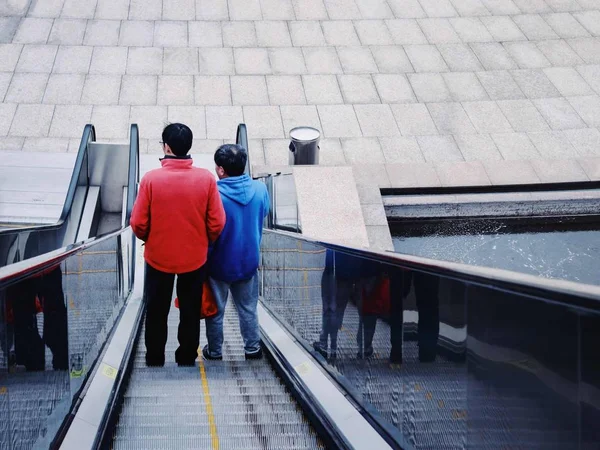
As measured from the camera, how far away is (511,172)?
11242 mm

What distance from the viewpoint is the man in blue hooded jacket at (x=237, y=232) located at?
15.4 ft

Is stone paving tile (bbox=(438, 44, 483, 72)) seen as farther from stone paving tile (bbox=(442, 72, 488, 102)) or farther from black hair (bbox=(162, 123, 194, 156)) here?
black hair (bbox=(162, 123, 194, 156))

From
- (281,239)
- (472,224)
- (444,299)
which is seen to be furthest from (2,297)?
(472,224)

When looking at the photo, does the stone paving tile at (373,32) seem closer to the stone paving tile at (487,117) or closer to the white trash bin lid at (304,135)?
the stone paving tile at (487,117)

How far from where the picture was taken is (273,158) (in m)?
11.6

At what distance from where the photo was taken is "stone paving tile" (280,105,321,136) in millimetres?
12344

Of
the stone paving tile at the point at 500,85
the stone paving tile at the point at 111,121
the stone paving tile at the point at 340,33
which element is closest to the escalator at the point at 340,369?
the stone paving tile at the point at 111,121

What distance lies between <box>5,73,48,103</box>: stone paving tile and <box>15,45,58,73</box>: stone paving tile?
0.56ft

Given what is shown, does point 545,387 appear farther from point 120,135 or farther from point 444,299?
point 120,135

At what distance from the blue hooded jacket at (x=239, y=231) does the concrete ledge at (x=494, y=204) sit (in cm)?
593

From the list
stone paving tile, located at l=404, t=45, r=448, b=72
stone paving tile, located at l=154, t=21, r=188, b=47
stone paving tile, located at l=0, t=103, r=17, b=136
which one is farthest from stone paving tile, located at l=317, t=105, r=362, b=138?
stone paving tile, located at l=0, t=103, r=17, b=136

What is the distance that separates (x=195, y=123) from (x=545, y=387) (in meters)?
10.6

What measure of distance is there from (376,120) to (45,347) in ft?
32.0

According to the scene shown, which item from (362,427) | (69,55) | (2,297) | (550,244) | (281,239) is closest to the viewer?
(2,297)
